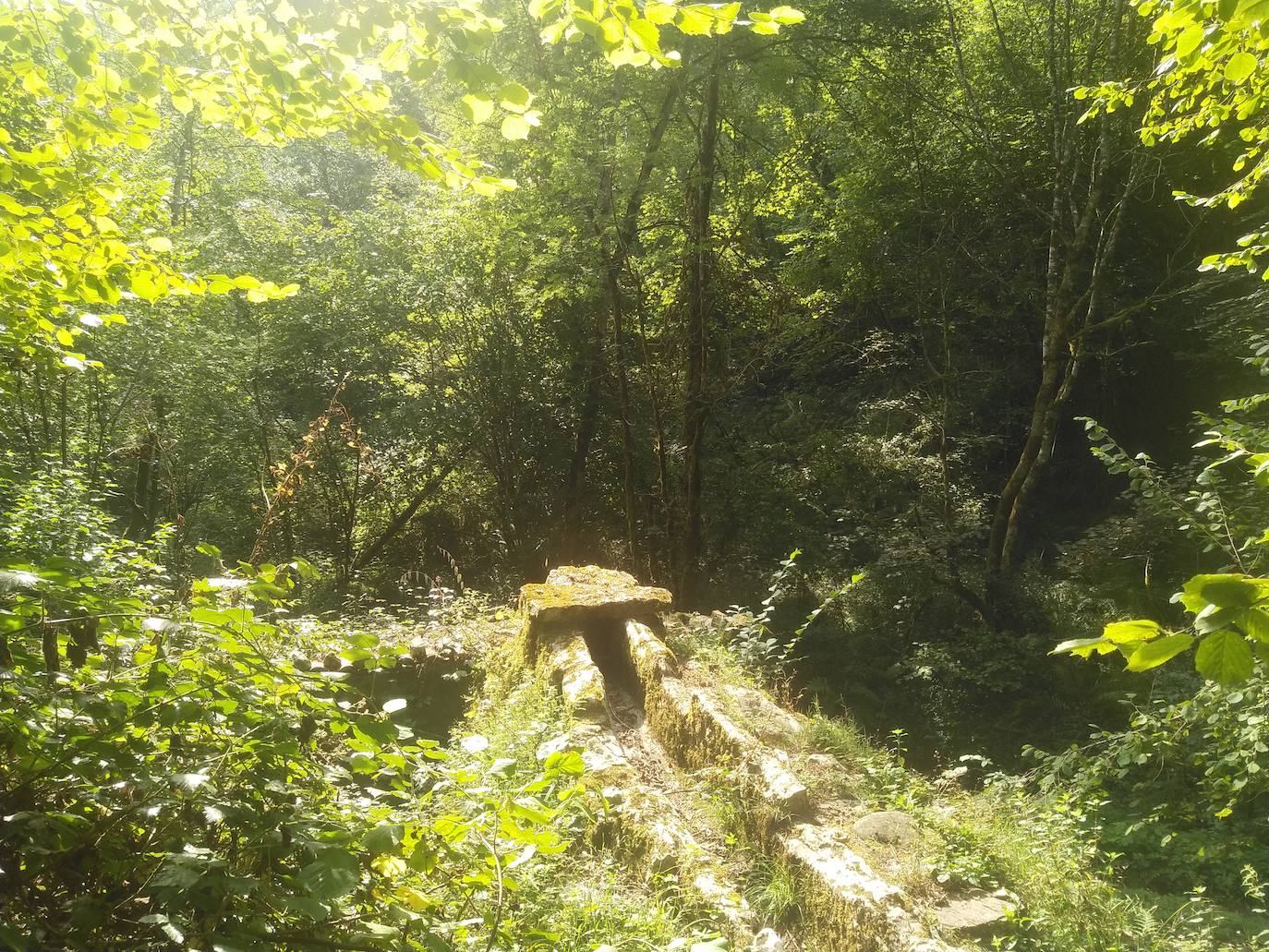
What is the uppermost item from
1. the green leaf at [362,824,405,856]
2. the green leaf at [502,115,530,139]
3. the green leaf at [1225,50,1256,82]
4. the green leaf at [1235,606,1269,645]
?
the green leaf at [1225,50,1256,82]

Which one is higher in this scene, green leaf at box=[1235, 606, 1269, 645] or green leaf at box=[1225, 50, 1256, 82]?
green leaf at box=[1225, 50, 1256, 82]

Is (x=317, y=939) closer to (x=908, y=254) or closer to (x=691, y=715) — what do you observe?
(x=691, y=715)

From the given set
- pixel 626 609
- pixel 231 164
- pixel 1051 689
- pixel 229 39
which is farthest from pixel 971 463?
pixel 231 164

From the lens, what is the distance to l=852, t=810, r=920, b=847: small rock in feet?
14.1

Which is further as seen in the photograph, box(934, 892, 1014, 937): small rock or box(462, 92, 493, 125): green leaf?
box(934, 892, 1014, 937): small rock

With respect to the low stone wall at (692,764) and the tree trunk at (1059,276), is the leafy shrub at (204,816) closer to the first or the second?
the low stone wall at (692,764)

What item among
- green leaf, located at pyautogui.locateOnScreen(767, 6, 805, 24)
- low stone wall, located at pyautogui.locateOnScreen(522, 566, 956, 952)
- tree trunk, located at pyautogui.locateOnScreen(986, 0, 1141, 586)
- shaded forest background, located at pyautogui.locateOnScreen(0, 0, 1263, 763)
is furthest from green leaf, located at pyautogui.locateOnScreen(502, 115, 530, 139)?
tree trunk, located at pyautogui.locateOnScreen(986, 0, 1141, 586)

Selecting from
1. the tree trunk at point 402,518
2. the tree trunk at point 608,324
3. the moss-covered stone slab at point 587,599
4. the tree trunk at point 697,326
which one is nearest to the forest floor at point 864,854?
the moss-covered stone slab at point 587,599

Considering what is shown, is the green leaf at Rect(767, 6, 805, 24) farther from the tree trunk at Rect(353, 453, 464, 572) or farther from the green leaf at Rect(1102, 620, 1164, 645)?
the tree trunk at Rect(353, 453, 464, 572)

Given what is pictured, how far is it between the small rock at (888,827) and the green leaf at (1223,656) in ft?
12.4

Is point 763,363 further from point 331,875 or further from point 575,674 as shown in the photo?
point 331,875

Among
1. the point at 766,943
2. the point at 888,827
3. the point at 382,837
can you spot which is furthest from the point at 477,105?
the point at 888,827

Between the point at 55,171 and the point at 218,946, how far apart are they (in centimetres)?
241

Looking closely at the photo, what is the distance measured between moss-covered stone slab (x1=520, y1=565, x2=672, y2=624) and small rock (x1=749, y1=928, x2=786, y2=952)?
395 cm
